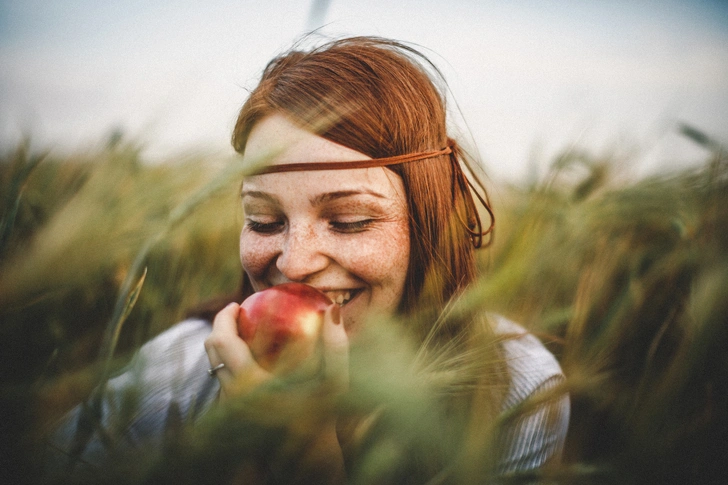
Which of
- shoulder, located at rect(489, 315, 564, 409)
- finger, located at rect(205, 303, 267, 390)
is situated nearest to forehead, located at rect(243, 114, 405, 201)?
finger, located at rect(205, 303, 267, 390)

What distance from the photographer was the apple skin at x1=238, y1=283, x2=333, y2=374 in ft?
3.32

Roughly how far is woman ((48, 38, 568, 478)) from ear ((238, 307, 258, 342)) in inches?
1.0

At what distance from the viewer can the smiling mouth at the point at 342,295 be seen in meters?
1.19

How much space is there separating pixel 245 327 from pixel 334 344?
0.26 meters

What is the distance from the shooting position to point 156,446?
1.58ft

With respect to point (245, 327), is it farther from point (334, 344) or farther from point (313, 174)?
point (313, 174)

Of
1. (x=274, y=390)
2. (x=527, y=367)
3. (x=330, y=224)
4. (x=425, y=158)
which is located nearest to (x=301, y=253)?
(x=330, y=224)

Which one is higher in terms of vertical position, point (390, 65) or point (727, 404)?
point (390, 65)

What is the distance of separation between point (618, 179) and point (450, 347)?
3.74 feet

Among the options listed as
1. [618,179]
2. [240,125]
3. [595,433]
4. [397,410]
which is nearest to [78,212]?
[397,410]

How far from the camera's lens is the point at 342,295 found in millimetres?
1204

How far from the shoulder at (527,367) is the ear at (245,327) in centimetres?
73

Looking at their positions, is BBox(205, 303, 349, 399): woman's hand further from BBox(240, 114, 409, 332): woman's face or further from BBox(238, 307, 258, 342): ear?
BBox(240, 114, 409, 332): woman's face

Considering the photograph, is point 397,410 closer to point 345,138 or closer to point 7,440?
point 7,440
